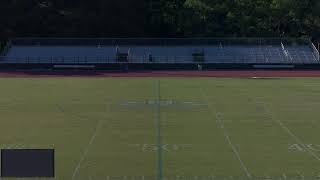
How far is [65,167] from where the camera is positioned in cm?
1282

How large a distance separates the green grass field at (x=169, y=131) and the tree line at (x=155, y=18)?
29564mm

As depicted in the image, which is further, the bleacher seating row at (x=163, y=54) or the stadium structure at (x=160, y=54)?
the bleacher seating row at (x=163, y=54)

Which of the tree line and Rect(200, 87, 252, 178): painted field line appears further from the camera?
the tree line

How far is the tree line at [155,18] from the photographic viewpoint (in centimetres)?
6047

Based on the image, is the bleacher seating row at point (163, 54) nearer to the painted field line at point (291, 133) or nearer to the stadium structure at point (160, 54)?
the stadium structure at point (160, 54)

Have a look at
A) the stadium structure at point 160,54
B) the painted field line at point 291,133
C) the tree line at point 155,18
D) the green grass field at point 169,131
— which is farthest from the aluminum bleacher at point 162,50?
the painted field line at point 291,133

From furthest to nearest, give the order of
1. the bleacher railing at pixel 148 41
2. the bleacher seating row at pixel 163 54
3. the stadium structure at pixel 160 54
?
the bleacher railing at pixel 148 41, the bleacher seating row at pixel 163 54, the stadium structure at pixel 160 54

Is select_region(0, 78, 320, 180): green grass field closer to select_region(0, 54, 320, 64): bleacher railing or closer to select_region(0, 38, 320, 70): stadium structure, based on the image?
select_region(0, 38, 320, 70): stadium structure

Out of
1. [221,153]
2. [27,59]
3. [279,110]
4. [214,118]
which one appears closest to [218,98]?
[279,110]

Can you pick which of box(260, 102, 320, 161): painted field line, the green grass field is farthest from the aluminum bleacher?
box(260, 102, 320, 161): painted field line
